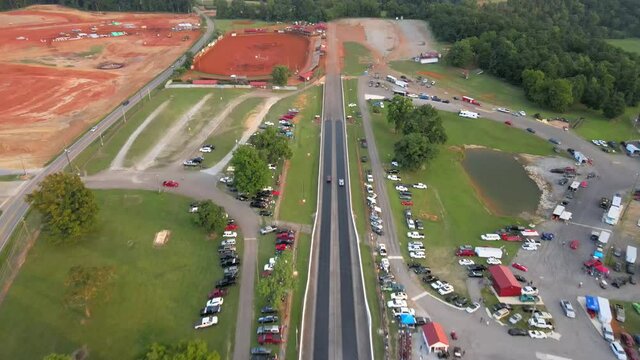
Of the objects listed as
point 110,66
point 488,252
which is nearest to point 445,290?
point 488,252

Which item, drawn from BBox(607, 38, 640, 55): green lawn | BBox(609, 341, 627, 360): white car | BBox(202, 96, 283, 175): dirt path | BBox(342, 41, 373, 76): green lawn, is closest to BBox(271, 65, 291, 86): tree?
BBox(202, 96, 283, 175): dirt path

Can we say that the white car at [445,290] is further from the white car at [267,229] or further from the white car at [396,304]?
the white car at [267,229]

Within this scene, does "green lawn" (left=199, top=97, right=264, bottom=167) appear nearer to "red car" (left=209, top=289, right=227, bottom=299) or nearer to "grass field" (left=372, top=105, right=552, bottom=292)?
"grass field" (left=372, top=105, right=552, bottom=292)

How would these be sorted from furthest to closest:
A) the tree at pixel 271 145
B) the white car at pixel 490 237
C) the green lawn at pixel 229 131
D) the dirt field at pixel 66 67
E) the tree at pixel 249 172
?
the dirt field at pixel 66 67 → the green lawn at pixel 229 131 → the tree at pixel 271 145 → the tree at pixel 249 172 → the white car at pixel 490 237

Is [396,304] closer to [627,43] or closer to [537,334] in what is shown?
[537,334]

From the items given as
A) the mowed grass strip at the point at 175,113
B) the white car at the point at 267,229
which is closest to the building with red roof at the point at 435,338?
the white car at the point at 267,229

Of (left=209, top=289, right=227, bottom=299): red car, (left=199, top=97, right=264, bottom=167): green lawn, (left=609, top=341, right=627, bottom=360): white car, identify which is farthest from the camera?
(left=199, top=97, right=264, bottom=167): green lawn

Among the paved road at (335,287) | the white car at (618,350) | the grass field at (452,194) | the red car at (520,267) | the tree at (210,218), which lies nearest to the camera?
the white car at (618,350)
